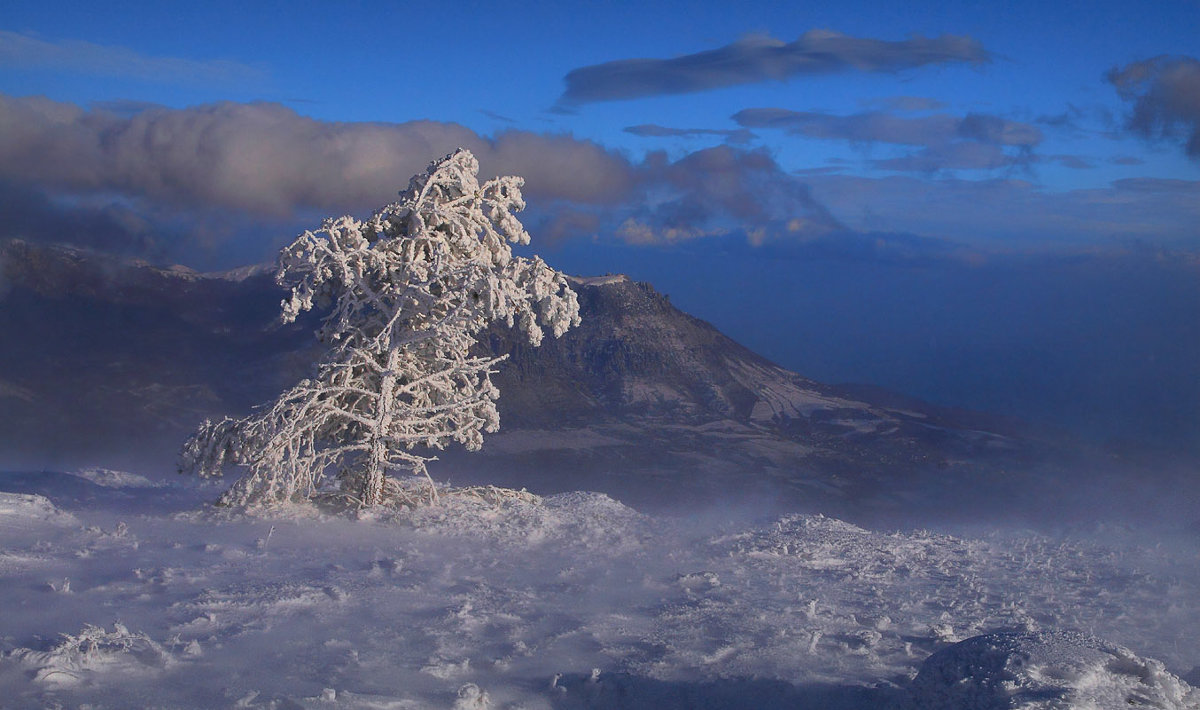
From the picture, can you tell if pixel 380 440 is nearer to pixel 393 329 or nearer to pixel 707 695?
pixel 393 329

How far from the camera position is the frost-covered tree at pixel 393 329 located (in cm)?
1132

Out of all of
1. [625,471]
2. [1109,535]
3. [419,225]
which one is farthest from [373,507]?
[625,471]

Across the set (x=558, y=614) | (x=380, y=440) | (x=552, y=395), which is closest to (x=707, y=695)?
(x=558, y=614)

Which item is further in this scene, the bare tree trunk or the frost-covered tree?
the bare tree trunk

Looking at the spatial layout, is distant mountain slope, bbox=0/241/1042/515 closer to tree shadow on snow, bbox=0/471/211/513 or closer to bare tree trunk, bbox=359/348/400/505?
tree shadow on snow, bbox=0/471/211/513

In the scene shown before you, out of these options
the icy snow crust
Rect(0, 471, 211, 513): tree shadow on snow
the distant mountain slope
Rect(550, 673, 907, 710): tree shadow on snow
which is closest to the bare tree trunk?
the icy snow crust

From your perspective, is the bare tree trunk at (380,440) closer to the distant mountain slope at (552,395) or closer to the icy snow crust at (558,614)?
the icy snow crust at (558,614)

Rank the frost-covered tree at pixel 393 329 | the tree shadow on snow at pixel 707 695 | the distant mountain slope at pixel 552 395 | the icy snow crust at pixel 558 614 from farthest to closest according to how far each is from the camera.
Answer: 1. the distant mountain slope at pixel 552 395
2. the frost-covered tree at pixel 393 329
3. the tree shadow on snow at pixel 707 695
4. the icy snow crust at pixel 558 614

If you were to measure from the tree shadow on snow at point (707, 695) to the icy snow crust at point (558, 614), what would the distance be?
2 cm

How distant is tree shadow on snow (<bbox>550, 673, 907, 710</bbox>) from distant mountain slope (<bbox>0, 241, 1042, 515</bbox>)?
4246 centimetres

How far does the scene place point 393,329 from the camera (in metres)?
11.9

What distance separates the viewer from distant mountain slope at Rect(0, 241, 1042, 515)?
2228 inches

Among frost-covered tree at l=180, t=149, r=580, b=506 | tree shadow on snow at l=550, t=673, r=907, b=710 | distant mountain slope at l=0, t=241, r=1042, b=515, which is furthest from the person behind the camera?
distant mountain slope at l=0, t=241, r=1042, b=515

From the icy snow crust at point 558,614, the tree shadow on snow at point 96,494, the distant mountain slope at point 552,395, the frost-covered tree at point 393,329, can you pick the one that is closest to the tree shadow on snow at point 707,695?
the icy snow crust at point 558,614
